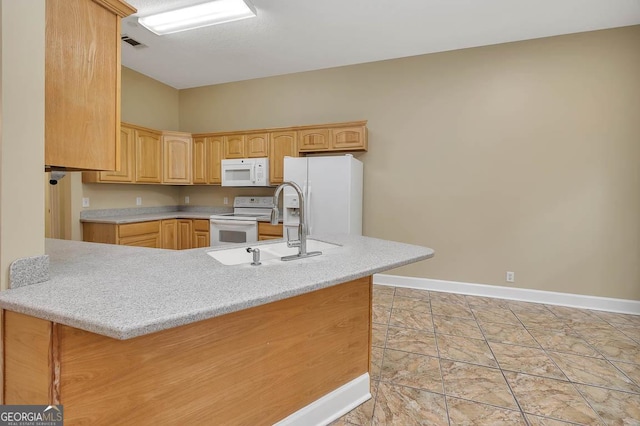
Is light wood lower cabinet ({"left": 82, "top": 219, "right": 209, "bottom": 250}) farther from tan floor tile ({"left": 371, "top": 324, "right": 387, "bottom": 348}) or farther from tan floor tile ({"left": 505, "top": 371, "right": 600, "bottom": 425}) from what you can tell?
tan floor tile ({"left": 505, "top": 371, "right": 600, "bottom": 425})

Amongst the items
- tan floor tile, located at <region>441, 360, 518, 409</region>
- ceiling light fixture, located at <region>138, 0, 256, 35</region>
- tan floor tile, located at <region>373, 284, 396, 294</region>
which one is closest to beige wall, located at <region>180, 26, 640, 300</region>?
tan floor tile, located at <region>373, 284, 396, 294</region>

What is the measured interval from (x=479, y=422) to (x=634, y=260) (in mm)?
2877

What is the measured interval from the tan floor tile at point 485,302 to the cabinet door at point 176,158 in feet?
13.5

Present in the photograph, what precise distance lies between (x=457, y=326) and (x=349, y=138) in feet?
7.89

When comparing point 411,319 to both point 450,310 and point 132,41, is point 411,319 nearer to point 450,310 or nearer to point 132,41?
point 450,310

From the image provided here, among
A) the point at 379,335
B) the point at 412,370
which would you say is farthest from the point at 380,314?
the point at 412,370

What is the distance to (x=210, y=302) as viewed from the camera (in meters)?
0.90

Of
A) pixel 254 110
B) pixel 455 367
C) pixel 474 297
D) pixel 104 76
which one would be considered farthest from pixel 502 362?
pixel 254 110

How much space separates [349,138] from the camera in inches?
155

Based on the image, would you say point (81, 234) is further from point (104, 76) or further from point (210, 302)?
point (210, 302)

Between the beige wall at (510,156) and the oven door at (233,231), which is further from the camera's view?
the oven door at (233,231)

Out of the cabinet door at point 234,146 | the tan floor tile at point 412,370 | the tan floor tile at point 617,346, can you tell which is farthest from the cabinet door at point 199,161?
the tan floor tile at point 617,346

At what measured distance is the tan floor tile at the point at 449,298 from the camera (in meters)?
3.46

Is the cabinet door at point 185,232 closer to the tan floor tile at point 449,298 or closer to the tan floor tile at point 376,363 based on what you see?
the tan floor tile at point 376,363
